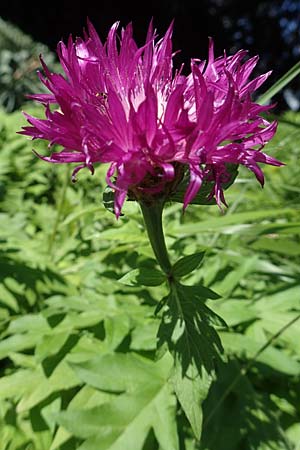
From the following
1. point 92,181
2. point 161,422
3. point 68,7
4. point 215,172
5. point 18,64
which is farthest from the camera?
point 68,7

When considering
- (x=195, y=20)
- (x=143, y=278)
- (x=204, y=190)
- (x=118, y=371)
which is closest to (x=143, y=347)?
(x=118, y=371)

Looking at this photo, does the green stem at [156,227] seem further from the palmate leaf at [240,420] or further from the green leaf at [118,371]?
the palmate leaf at [240,420]

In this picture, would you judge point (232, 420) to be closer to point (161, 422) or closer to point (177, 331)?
point (161, 422)

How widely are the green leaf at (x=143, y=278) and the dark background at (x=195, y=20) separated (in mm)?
10573

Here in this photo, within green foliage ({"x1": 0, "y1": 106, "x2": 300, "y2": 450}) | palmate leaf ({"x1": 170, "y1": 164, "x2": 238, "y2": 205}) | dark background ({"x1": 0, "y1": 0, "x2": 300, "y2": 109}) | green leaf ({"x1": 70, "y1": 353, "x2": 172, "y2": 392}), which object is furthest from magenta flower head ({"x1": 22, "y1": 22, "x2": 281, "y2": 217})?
dark background ({"x1": 0, "y1": 0, "x2": 300, "y2": 109})

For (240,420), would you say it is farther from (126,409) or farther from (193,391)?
(193,391)

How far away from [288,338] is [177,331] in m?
0.39

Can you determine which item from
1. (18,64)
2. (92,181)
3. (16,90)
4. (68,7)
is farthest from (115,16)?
(92,181)

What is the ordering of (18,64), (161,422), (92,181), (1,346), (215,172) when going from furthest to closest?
(18,64) → (92,181) → (1,346) → (161,422) → (215,172)

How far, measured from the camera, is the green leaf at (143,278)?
0.62 m

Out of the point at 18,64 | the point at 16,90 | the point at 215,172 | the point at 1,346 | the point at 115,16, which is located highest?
the point at 115,16

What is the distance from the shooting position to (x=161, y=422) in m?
0.71

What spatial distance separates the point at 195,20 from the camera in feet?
39.6

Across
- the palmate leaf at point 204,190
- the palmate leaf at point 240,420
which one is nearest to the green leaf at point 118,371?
the palmate leaf at point 240,420
